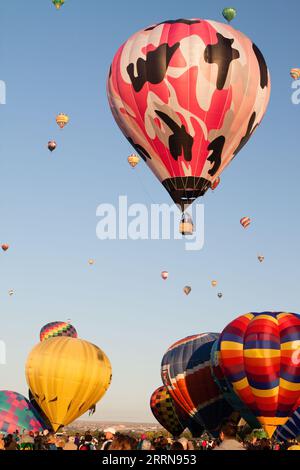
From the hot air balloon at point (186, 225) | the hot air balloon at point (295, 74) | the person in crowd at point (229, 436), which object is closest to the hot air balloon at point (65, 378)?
the hot air balloon at point (186, 225)

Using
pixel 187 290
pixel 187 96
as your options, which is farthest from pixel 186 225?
pixel 187 290

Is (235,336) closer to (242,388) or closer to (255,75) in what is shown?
(242,388)

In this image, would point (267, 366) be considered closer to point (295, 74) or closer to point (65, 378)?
point (65, 378)

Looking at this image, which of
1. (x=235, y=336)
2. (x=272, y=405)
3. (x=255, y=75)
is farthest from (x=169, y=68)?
(x=272, y=405)

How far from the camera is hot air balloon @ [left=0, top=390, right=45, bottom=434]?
3173 cm

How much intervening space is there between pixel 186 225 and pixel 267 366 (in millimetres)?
6314

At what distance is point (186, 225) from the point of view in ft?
80.4

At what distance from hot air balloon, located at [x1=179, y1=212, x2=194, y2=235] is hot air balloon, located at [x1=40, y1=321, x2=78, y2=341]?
28577 mm

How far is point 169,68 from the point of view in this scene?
23.7m

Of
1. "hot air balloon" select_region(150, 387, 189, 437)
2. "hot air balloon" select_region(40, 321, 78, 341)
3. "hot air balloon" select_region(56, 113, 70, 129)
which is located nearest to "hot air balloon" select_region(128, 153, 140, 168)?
"hot air balloon" select_region(56, 113, 70, 129)

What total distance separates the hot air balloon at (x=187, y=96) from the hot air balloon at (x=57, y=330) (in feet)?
93.8

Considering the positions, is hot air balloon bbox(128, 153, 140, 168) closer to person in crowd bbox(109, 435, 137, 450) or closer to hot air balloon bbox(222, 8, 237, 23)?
hot air balloon bbox(222, 8, 237, 23)
